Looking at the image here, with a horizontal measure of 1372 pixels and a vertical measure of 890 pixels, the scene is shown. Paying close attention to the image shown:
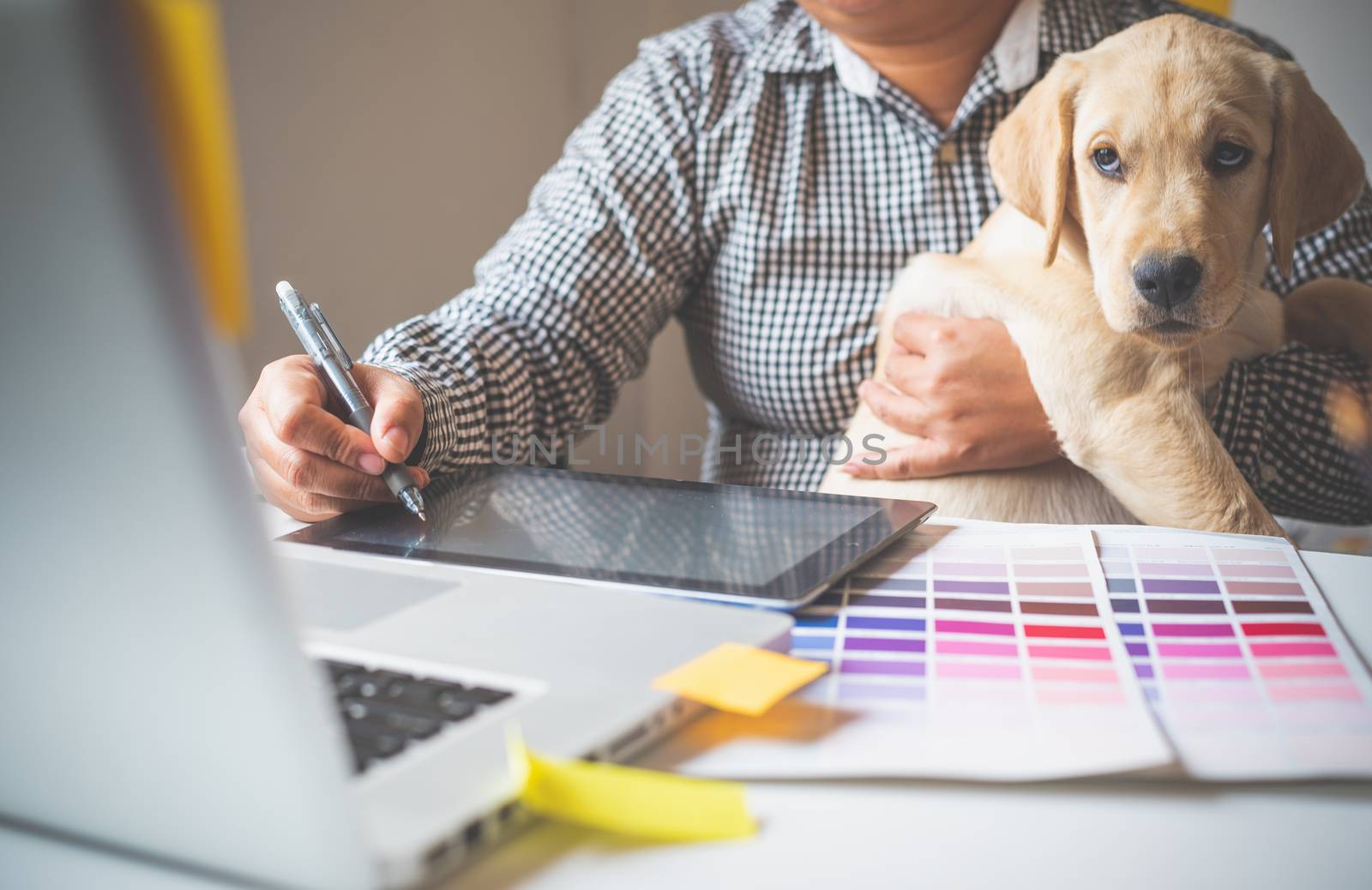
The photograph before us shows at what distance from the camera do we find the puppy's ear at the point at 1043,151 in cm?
106

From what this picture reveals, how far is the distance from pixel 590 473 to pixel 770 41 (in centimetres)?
82

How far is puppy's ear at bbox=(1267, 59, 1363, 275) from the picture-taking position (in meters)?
1.01

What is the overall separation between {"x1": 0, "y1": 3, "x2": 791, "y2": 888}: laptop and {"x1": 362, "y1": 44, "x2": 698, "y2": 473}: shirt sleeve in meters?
0.84

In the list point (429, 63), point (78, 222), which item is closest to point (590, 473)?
point (78, 222)

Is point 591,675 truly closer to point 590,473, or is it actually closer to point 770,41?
point 590,473

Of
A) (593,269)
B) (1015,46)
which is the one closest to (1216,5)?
(1015,46)

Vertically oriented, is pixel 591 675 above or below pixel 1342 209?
below

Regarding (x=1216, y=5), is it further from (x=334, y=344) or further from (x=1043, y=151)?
(x=334, y=344)

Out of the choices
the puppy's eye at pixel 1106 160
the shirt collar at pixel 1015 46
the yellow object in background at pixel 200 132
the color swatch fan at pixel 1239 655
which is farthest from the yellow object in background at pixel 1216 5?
Result: the yellow object in background at pixel 200 132

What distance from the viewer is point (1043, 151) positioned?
3.56 feet

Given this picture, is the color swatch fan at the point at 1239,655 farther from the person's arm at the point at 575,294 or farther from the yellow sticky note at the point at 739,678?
the person's arm at the point at 575,294

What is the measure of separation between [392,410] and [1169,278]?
68cm

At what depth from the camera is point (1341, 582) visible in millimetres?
682

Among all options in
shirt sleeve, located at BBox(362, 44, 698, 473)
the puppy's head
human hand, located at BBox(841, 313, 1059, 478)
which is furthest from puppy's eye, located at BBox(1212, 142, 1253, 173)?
shirt sleeve, located at BBox(362, 44, 698, 473)
